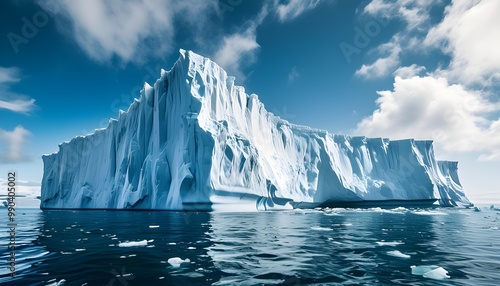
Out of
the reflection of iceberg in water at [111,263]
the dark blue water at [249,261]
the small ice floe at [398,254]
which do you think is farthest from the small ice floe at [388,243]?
the reflection of iceberg in water at [111,263]

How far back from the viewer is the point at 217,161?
28328 millimetres

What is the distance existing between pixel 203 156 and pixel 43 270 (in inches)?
850

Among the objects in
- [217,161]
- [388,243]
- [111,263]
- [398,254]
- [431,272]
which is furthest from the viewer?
[217,161]

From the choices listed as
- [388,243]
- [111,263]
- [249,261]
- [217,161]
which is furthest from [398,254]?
[217,161]

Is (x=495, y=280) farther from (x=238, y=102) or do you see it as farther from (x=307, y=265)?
(x=238, y=102)

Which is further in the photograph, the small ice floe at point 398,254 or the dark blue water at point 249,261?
the small ice floe at point 398,254

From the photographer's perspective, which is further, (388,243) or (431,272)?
(388,243)

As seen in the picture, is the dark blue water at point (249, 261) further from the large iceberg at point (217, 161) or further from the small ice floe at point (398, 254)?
the large iceberg at point (217, 161)

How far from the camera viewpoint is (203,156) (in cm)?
2747

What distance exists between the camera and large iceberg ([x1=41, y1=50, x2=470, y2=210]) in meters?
28.5

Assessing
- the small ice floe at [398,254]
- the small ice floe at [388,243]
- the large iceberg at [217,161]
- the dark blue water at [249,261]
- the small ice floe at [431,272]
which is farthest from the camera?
the large iceberg at [217,161]

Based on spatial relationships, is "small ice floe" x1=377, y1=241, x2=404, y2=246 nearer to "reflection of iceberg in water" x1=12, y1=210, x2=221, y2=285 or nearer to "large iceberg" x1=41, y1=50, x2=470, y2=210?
"reflection of iceberg in water" x1=12, y1=210, x2=221, y2=285

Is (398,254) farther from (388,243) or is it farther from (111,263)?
(111,263)

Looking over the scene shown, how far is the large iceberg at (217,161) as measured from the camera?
93.4 feet
